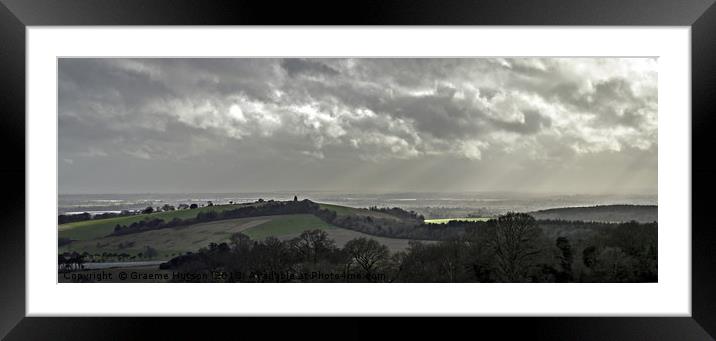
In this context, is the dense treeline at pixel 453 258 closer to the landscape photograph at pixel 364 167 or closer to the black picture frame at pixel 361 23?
the landscape photograph at pixel 364 167

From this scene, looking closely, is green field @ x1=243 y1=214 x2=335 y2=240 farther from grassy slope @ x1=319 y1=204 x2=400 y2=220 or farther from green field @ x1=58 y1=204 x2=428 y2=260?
grassy slope @ x1=319 y1=204 x2=400 y2=220

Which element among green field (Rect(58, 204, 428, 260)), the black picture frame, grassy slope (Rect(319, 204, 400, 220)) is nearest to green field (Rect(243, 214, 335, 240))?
green field (Rect(58, 204, 428, 260))

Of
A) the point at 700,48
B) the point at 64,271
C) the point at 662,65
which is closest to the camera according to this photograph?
the point at 700,48

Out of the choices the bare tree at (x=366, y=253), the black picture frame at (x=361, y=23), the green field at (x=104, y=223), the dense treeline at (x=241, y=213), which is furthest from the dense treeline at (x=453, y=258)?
the black picture frame at (x=361, y=23)

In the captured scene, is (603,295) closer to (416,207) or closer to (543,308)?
(543,308)

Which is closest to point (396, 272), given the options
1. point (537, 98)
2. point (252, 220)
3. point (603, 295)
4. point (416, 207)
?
point (416, 207)

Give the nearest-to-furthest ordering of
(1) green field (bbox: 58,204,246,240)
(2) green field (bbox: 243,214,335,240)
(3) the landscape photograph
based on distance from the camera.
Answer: (1) green field (bbox: 58,204,246,240) → (3) the landscape photograph → (2) green field (bbox: 243,214,335,240)
